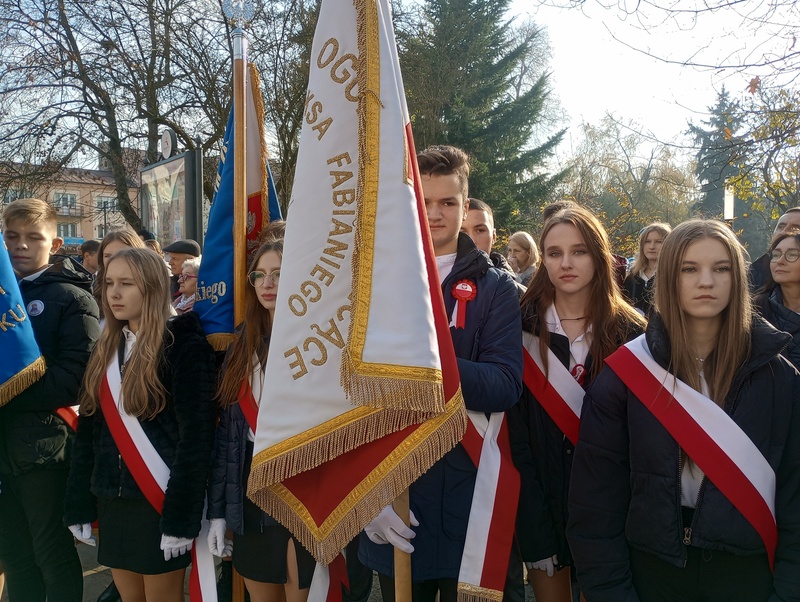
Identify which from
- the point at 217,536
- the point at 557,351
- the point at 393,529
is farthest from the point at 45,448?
the point at 557,351

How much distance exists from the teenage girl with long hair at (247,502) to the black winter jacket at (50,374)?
36.3 inches

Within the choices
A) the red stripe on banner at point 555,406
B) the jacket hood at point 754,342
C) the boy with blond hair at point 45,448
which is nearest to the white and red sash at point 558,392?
the red stripe on banner at point 555,406

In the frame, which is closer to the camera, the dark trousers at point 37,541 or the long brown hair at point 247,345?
the long brown hair at point 247,345

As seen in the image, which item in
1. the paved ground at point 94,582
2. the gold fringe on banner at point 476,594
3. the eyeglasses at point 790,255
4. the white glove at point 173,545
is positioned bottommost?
the paved ground at point 94,582

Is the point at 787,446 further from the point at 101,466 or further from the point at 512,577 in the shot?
the point at 101,466

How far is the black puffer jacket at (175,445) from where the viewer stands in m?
2.67

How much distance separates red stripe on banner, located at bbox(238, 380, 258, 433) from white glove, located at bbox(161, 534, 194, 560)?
0.54 m

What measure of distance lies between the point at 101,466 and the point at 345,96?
198cm

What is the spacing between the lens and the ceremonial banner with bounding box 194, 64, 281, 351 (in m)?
3.05

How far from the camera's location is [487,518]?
2279 mm

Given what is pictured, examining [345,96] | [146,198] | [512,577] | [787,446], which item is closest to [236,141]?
[345,96]

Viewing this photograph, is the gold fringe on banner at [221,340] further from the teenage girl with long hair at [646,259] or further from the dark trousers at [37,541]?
the teenage girl with long hair at [646,259]

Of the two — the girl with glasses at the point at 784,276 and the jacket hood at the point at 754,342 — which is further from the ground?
the girl with glasses at the point at 784,276

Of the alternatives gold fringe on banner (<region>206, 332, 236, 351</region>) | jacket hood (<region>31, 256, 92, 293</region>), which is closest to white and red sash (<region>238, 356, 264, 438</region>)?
gold fringe on banner (<region>206, 332, 236, 351</region>)
